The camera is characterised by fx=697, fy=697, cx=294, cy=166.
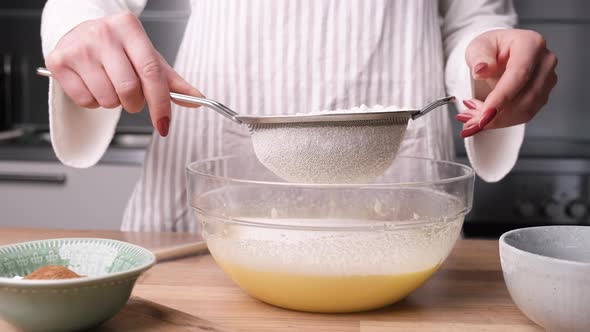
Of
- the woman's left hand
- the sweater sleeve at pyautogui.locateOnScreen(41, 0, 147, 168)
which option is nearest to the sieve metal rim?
the woman's left hand

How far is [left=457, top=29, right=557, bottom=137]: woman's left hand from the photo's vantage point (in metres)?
0.77

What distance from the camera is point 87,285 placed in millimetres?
528

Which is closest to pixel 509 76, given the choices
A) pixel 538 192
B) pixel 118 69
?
pixel 118 69

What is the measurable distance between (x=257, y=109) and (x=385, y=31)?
0.77ft

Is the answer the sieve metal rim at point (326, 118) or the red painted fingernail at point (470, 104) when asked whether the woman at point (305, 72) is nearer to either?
the red painted fingernail at point (470, 104)

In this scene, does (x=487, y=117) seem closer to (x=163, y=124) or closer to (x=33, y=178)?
(x=163, y=124)

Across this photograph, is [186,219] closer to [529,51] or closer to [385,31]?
[385,31]

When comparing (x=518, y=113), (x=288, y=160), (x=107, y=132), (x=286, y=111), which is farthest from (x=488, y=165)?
(x=107, y=132)

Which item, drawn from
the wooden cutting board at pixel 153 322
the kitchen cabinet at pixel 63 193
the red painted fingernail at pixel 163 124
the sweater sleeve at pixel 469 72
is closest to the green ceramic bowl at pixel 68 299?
the wooden cutting board at pixel 153 322

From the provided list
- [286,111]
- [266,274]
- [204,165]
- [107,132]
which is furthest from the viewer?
[286,111]

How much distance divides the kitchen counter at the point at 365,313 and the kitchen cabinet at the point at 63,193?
3.43 feet

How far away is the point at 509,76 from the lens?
0.78 metres

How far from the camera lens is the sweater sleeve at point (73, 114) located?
0.93 metres

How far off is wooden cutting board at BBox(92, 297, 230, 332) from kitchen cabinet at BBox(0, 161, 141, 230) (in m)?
1.23
